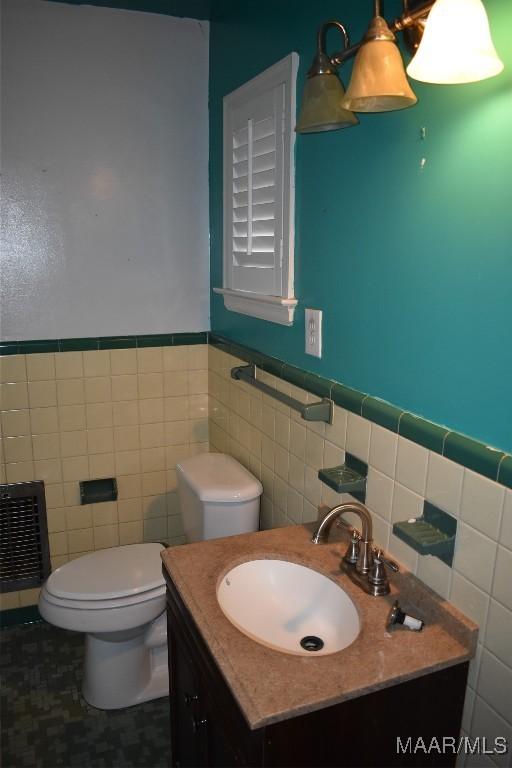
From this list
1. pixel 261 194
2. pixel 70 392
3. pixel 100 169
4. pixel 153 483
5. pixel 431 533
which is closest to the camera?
pixel 431 533

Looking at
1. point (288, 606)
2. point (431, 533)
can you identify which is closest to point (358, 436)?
point (431, 533)

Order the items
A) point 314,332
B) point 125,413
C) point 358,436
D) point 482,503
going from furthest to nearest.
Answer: point 125,413 < point 314,332 < point 358,436 < point 482,503

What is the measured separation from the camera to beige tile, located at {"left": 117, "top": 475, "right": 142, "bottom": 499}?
2.61 m

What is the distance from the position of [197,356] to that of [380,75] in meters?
1.74

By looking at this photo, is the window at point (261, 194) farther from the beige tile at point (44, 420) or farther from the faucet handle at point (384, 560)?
the beige tile at point (44, 420)

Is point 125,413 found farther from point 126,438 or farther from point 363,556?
point 363,556

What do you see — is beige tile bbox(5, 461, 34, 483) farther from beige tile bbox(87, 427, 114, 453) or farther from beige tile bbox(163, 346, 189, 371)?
beige tile bbox(163, 346, 189, 371)

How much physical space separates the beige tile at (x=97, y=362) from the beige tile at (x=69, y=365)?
0.02 meters

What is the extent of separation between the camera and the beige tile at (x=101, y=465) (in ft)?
8.36

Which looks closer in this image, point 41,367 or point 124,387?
point 41,367

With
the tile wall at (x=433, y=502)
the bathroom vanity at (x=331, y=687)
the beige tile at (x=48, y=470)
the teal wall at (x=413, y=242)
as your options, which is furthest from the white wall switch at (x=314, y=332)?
the beige tile at (x=48, y=470)

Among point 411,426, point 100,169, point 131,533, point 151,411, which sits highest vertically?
point 100,169

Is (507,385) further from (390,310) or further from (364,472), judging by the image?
(364,472)

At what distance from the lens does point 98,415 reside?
252cm
